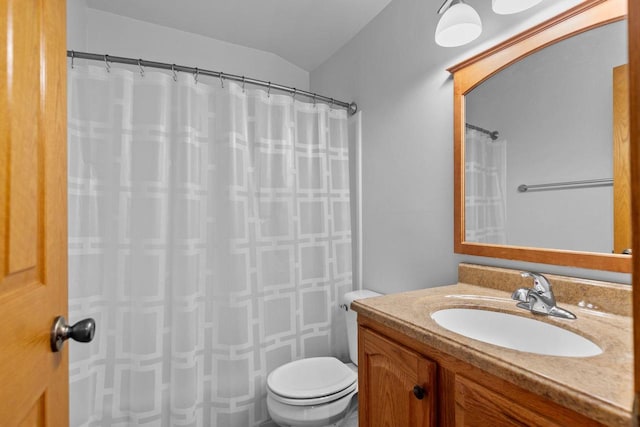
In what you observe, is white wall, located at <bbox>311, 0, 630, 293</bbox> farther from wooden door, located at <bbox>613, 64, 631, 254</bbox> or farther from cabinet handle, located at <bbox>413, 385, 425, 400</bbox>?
cabinet handle, located at <bbox>413, 385, 425, 400</bbox>

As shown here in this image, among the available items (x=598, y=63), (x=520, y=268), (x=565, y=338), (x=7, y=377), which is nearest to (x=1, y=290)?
(x=7, y=377)

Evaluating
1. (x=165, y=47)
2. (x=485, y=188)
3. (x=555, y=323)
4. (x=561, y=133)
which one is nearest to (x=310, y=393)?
(x=555, y=323)

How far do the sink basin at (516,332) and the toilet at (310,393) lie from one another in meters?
0.71

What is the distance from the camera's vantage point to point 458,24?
3.77 ft

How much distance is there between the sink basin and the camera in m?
0.79

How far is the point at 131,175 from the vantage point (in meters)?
1.41

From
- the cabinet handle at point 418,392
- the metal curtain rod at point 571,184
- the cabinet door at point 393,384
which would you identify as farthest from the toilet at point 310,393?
the metal curtain rod at point 571,184

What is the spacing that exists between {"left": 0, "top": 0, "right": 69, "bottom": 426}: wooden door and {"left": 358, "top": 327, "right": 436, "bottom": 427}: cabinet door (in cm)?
82

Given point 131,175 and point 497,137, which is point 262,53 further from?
point 497,137

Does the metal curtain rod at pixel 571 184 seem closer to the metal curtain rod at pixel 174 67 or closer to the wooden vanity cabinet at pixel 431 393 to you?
the wooden vanity cabinet at pixel 431 393

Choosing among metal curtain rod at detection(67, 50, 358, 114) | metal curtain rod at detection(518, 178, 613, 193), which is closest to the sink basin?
metal curtain rod at detection(518, 178, 613, 193)

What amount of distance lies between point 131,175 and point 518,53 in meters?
1.75

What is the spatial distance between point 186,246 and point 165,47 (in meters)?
1.49

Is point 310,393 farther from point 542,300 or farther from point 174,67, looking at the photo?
point 174,67
